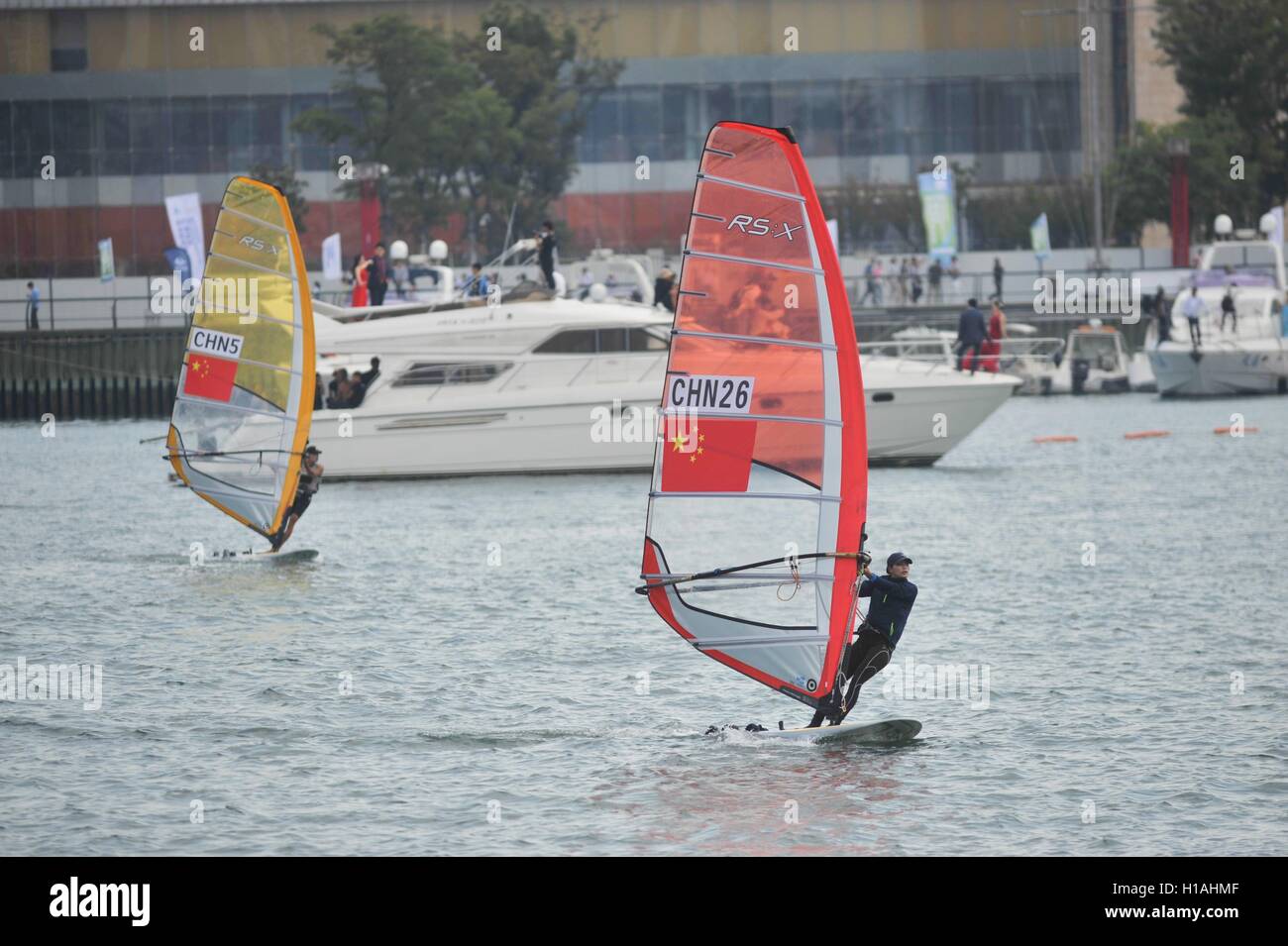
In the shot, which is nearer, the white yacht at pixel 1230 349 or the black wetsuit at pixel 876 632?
the black wetsuit at pixel 876 632

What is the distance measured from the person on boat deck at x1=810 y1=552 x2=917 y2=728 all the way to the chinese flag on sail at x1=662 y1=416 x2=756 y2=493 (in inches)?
43.3

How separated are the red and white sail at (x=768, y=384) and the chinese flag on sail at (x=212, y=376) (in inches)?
454

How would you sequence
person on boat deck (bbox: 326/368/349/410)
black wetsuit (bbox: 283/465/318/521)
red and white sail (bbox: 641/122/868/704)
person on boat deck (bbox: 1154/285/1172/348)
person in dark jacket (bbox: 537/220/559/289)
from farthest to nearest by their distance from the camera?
person on boat deck (bbox: 1154/285/1172/348)
person in dark jacket (bbox: 537/220/559/289)
person on boat deck (bbox: 326/368/349/410)
black wetsuit (bbox: 283/465/318/521)
red and white sail (bbox: 641/122/868/704)

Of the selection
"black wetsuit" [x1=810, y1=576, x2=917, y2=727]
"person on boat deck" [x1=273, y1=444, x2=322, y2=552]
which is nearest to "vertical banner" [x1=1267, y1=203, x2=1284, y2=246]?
"person on boat deck" [x1=273, y1=444, x2=322, y2=552]

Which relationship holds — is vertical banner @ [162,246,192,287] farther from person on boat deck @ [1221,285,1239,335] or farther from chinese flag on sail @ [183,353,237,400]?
chinese flag on sail @ [183,353,237,400]

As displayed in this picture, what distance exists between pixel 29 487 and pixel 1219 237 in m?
45.5

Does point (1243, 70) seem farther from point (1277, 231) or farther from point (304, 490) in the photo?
point (304, 490)

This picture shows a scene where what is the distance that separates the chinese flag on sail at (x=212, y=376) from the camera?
82.8ft

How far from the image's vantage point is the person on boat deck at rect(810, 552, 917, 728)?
48.2ft

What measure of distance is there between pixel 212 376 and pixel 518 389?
9847 mm

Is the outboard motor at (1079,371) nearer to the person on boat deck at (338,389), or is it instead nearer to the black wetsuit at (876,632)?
the person on boat deck at (338,389)

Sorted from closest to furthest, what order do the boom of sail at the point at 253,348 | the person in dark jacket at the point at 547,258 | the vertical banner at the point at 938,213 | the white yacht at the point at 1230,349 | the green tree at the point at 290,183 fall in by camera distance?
the boom of sail at the point at 253,348 → the person in dark jacket at the point at 547,258 → the white yacht at the point at 1230,349 → the vertical banner at the point at 938,213 → the green tree at the point at 290,183

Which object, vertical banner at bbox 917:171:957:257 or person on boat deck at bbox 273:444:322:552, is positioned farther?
vertical banner at bbox 917:171:957:257

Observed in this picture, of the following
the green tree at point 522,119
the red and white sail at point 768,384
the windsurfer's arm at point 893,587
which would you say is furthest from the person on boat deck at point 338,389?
the green tree at point 522,119
